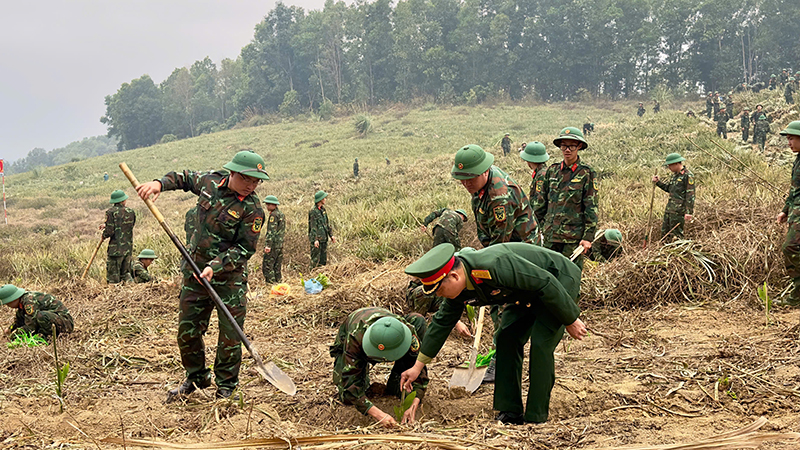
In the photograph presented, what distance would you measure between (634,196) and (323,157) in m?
24.5

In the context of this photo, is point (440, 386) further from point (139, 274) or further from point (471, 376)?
point (139, 274)

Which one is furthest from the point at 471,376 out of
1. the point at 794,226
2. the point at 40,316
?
the point at 40,316

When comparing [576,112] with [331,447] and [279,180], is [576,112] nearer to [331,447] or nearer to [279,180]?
[279,180]

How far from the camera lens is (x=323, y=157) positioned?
34062mm

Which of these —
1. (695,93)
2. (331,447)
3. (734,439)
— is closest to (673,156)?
(734,439)

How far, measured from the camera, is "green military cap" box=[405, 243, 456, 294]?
275 cm

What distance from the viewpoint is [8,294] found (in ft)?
19.3

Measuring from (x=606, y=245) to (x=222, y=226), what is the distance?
17.8 ft

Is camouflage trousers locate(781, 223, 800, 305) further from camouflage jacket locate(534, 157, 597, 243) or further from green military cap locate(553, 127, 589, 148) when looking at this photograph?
green military cap locate(553, 127, 589, 148)

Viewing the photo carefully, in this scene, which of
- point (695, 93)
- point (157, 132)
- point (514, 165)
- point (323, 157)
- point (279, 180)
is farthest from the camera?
point (157, 132)

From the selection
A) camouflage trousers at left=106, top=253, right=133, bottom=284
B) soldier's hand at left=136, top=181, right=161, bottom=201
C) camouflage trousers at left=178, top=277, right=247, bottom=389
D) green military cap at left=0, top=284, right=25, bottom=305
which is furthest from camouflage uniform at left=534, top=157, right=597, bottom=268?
camouflage trousers at left=106, top=253, right=133, bottom=284

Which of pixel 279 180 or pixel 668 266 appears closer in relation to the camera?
pixel 668 266

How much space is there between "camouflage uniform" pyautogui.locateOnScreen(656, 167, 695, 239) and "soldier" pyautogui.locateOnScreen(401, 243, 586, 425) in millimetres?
5854

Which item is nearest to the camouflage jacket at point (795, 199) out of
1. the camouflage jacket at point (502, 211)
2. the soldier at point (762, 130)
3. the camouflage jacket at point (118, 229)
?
the camouflage jacket at point (502, 211)
